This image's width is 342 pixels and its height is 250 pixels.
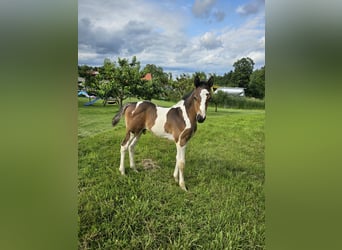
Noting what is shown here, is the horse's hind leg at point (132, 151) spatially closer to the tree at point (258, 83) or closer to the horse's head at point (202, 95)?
the horse's head at point (202, 95)

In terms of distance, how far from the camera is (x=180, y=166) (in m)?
1.60

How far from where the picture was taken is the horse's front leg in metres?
1.59

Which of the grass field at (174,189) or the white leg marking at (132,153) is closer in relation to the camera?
the grass field at (174,189)

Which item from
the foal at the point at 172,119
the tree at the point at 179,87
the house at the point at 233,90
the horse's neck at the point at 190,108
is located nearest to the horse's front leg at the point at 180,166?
the foal at the point at 172,119

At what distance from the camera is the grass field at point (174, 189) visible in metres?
1.52

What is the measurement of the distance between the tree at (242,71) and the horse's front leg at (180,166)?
49 centimetres

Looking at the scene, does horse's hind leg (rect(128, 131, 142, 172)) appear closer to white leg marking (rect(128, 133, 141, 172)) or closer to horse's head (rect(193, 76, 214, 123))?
white leg marking (rect(128, 133, 141, 172))

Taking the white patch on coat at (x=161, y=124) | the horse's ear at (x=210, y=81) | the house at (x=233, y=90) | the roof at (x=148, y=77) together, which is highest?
the roof at (x=148, y=77)

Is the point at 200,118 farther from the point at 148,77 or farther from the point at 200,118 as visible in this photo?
the point at 148,77
